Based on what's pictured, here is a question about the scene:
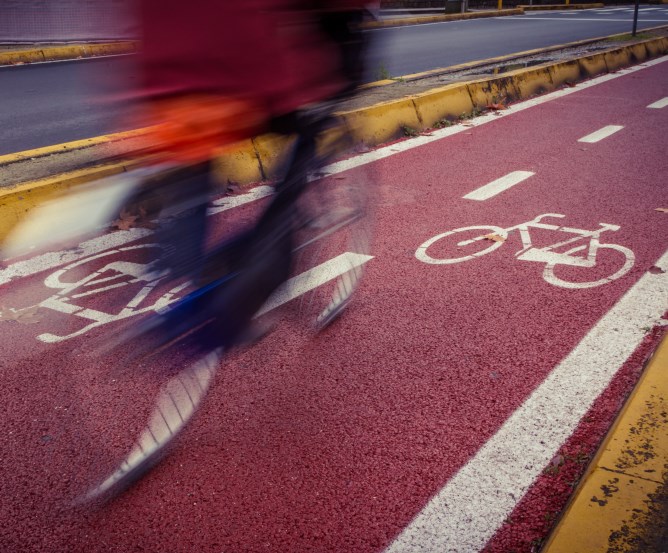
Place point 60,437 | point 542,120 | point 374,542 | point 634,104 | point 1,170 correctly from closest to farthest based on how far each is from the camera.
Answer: point 374,542
point 60,437
point 1,170
point 542,120
point 634,104

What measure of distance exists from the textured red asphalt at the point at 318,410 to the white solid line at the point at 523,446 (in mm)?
51

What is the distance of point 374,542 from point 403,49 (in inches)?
598

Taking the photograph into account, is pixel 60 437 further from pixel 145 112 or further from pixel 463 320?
pixel 463 320

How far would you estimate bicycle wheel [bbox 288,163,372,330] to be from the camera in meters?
3.17

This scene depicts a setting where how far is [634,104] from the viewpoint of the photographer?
30.1ft

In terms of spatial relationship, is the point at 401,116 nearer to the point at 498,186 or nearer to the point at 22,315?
the point at 498,186

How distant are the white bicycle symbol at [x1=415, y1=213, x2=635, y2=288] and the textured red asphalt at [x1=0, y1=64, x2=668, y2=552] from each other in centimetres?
6

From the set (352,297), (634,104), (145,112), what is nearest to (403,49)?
(634,104)

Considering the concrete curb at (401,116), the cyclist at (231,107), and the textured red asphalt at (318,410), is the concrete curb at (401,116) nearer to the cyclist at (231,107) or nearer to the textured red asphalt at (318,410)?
the cyclist at (231,107)

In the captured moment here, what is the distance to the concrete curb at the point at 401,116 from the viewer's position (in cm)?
453

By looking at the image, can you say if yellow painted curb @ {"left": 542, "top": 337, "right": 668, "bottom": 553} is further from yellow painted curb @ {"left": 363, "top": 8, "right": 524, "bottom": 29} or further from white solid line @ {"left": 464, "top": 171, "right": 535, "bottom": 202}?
yellow painted curb @ {"left": 363, "top": 8, "right": 524, "bottom": 29}

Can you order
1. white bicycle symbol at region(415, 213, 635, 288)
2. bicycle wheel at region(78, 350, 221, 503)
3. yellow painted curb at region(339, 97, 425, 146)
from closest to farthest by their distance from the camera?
bicycle wheel at region(78, 350, 221, 503) < white bicycle symbol at region(415, 213, 635, 288) < yellow painted curb at region(339, 97, 425, 146)

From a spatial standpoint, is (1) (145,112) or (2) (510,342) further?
(2) (510,342)

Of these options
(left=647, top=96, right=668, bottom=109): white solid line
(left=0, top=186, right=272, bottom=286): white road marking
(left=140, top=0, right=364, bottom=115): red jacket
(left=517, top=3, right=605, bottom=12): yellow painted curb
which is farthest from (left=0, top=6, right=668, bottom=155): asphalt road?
(left=517, top=3, right=605, bottom=12): yellow painted curb
